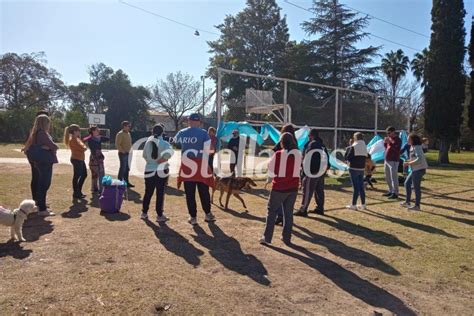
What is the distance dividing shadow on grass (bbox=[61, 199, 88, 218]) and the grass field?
0.18ft

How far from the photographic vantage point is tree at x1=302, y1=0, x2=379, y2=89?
3959 centimetres

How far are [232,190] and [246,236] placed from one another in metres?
2.51

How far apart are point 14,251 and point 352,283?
448 cm

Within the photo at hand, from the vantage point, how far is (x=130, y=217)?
8.00m

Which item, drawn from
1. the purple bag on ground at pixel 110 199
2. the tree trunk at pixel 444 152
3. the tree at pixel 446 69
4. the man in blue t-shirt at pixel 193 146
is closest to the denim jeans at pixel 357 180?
the man in blue t-shirt at pixel 193 146

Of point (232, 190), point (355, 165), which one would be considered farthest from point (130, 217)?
point (355, 165)

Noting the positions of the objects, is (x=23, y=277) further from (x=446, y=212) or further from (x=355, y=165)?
(x=446, y=212)

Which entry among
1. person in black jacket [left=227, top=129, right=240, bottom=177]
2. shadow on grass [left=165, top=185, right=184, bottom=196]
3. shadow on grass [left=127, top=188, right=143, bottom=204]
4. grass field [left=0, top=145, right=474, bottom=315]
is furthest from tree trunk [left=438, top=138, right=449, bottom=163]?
shadow on grass [left=127, top=188, right=143, bottom=204]

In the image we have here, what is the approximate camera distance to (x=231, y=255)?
571 centimetres

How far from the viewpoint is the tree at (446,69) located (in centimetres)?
2950

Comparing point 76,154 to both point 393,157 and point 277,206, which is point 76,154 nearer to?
point 277,206

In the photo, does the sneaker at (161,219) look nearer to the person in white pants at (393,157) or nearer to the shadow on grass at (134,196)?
the shadow on grass at (134,196)

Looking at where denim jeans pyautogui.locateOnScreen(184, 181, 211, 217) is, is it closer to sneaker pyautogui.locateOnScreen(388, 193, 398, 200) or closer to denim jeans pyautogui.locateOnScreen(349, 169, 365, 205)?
denim jeans pyautogui.locateOnScreen(349, 169, 365, 205)

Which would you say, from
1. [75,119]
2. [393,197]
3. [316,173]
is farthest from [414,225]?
[75,119]
